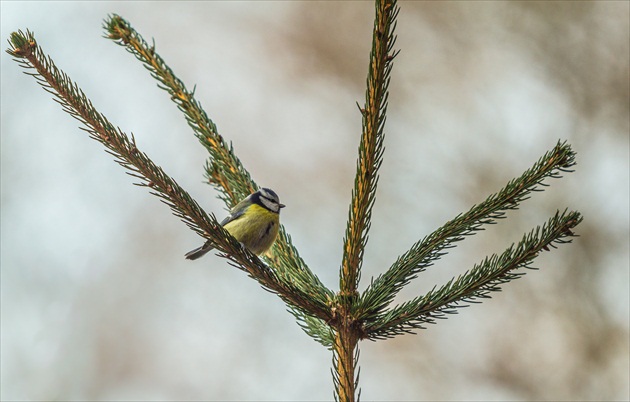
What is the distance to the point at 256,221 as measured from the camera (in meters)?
1.83

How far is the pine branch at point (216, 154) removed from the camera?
4.58 ft

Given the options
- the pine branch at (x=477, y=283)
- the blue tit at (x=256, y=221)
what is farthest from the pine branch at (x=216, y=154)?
the pine branch at (x=477, y=283)

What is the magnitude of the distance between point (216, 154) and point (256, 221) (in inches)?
9.8

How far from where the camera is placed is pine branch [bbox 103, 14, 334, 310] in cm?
139

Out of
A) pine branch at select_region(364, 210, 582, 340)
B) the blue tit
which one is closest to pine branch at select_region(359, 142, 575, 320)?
pine branch at select_region(364, 210, 582, 340)

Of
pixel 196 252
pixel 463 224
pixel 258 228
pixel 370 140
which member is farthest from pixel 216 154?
pixel 463 224

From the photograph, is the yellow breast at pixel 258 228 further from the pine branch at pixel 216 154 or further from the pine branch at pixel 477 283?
the pine branch at pixel 477 283

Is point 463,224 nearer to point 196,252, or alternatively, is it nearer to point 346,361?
point 346,361

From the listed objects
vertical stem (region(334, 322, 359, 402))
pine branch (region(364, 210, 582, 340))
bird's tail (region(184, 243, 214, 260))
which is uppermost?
bird's tail (region(184, 243, 214, 260))

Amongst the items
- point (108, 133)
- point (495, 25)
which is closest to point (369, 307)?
point (108, 133)

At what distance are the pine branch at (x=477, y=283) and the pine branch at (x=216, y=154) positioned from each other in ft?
0.43

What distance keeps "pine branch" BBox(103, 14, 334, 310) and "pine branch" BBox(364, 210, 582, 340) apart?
13 centimetres

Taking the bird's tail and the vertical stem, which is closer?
the vertical stem

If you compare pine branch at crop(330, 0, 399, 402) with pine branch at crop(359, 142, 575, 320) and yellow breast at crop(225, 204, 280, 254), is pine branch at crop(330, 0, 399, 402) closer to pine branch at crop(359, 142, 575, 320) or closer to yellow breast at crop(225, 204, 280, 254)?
pine branch at crop(359, 142, 575, 320)
